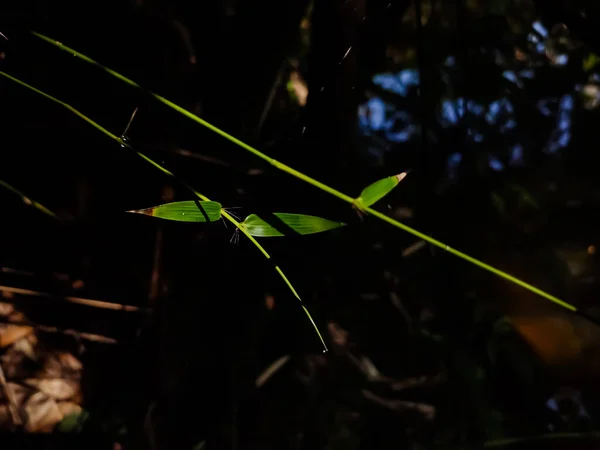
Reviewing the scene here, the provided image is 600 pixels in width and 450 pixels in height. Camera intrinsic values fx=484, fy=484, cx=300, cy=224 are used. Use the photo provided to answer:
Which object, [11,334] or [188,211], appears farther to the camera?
[11,334]

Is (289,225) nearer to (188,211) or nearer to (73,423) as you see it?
(188,211)

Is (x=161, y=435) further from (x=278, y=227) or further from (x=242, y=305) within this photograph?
(x=278, y=227)

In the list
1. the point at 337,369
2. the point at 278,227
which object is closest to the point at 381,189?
the point at 278,227

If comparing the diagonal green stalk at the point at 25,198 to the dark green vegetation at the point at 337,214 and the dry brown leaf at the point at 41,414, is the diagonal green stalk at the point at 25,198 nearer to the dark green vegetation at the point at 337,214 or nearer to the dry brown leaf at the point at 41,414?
the dark green vegetation at the point at 337,214

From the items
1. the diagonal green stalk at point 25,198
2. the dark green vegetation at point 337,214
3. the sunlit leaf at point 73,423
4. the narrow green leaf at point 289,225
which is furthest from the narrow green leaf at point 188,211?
the sunlit leaf at point 73,423

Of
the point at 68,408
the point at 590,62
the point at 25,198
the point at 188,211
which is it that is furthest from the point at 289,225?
the point at 590,62

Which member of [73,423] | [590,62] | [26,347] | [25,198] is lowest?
[73,423]
